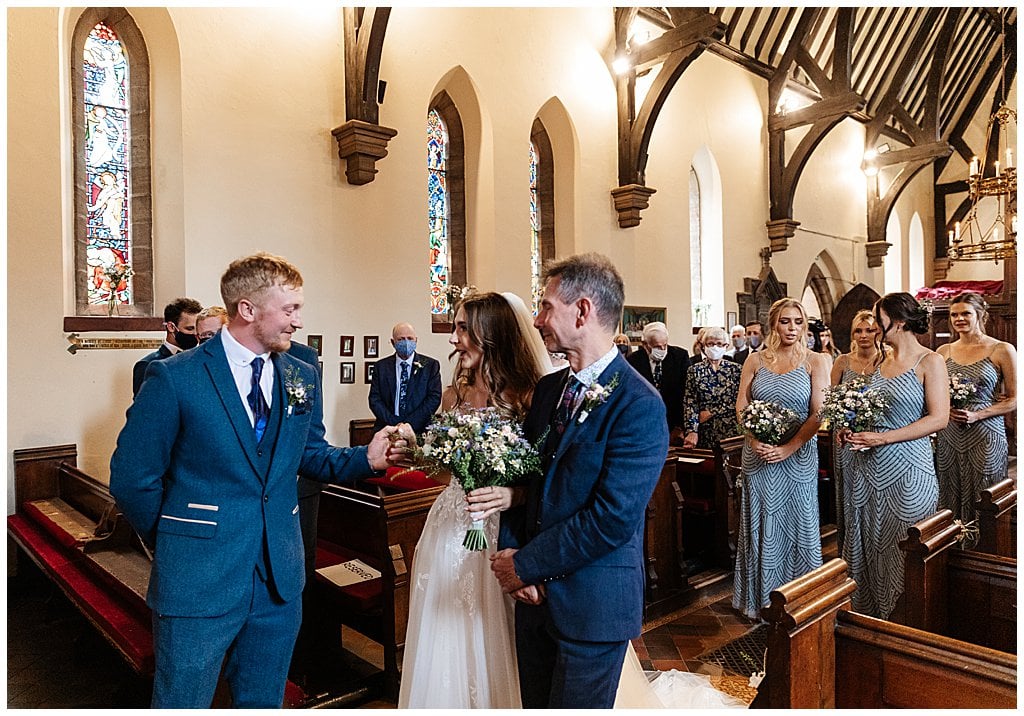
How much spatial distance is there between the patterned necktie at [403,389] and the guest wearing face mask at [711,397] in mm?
2308

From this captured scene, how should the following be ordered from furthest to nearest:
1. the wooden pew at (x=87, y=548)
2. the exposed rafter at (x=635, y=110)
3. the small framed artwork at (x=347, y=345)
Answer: the exposed rafter at (x=635, y=110) < the small framed artwork at (x=347, y=345) < the wooden pew at (x=87, y=548)

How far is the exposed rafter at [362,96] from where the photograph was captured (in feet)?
21.5

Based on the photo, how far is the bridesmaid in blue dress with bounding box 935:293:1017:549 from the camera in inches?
188

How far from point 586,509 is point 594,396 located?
284 mm

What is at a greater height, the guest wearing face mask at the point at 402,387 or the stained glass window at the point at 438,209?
the stained glass window at the point at 438,209

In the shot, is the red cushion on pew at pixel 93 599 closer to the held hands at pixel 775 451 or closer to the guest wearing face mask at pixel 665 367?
the held hands at pixel 775 451

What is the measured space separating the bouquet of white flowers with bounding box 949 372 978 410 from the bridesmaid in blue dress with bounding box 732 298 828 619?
4.77 ft

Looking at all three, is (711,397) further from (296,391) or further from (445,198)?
(296,391)

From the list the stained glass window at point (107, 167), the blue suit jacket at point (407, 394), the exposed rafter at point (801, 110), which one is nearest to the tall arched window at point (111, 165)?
the stained glass window at point (107, 167)

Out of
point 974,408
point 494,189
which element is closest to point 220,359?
point 974,408

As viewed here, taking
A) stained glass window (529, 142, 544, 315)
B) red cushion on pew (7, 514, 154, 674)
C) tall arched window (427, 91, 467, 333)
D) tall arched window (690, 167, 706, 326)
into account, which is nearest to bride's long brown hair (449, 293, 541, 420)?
red cushion on pew (7, 514, 154, 674)

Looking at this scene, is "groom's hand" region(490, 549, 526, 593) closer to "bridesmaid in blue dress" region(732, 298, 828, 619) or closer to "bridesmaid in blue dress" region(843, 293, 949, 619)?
"bridesmaid in blue dress" region(732, 298, 828, 619)

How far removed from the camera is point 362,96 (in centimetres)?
662

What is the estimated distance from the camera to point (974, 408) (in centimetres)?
482
